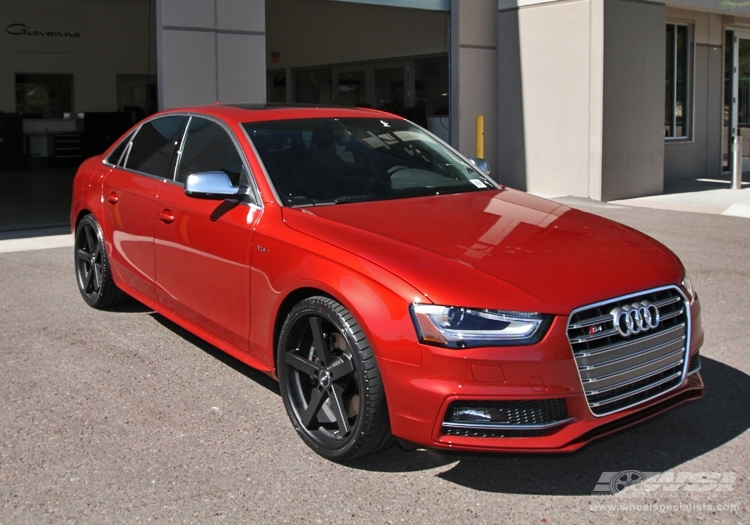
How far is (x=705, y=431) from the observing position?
4.32 metres

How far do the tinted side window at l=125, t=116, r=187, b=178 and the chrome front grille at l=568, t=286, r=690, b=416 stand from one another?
3095mm

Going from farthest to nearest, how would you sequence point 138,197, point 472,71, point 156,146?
point 472,71 → point 156,146 → point 138,197

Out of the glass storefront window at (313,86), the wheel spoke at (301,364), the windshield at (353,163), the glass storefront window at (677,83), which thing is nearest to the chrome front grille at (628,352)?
the wheel spoke at (301,364)

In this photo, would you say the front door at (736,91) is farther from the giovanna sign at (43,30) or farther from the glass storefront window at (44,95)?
the glass storefront window at (44,95)

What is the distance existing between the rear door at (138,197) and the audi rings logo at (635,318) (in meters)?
3.11

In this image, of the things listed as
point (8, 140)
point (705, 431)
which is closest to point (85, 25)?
point (8, 140)

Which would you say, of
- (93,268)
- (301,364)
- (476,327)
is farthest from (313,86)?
(476,327)

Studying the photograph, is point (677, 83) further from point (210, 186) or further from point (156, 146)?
point (210, 186)

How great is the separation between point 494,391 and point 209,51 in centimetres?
958

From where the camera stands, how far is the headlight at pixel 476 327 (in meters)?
3.42

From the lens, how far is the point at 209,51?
39.1 feet

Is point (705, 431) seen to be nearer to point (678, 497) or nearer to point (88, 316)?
point (678, 497)

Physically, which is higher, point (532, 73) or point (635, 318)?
point (532, 73)

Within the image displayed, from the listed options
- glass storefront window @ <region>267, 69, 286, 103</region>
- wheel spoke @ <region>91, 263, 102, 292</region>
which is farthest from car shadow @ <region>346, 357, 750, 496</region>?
glass storefront window @ <region>267, 69, 286, 103</region>
